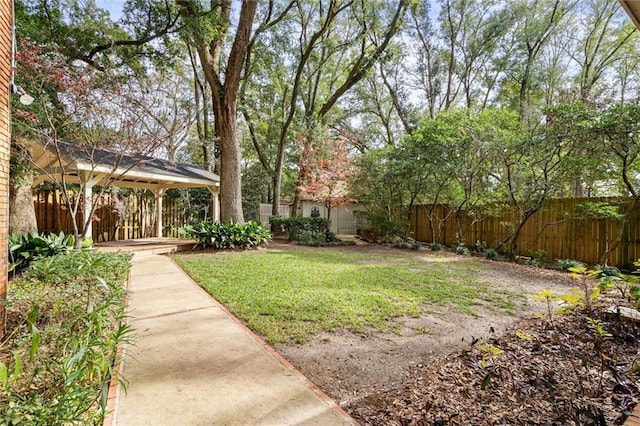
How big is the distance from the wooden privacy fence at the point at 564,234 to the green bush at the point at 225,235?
7286 mm

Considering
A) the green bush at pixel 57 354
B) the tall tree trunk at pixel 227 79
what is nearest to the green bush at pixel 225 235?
the tall tree trunk at pixel 227 79

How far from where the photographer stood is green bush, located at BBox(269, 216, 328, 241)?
41.2 feet

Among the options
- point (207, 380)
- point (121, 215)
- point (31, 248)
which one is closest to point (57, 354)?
point (207, 380)

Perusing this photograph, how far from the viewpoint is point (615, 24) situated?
13.8 meters

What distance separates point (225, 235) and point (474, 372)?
25.8ft

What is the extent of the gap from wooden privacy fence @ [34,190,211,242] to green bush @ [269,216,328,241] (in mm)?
3605

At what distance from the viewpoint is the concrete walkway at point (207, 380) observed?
190 cm

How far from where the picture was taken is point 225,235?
909cm

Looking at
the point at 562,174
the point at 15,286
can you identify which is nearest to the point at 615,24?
the point at 562,174

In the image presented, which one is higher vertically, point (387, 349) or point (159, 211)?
point (159, 211)

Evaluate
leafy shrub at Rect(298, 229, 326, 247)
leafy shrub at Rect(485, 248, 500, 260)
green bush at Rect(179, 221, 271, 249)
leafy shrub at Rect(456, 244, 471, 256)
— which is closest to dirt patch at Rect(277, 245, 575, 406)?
leafy shrub at Rect(485, 248, 500, 260)

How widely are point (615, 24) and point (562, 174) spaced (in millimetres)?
12662

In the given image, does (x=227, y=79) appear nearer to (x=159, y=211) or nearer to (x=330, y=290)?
(x=159, y=211)

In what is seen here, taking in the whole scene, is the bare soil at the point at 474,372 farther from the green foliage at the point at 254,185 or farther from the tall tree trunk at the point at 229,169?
the green foliage at the point at 254,185
